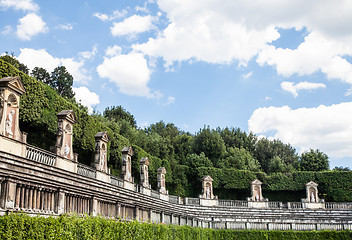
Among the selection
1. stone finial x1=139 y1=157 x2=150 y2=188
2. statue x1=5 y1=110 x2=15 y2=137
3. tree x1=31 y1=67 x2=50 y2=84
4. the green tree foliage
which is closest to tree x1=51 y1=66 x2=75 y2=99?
tree x1=31 y1=67 x2=50 y2=84

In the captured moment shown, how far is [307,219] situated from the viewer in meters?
40.1

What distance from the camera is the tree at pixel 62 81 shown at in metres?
51.2

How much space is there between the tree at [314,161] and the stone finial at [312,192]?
1037cm

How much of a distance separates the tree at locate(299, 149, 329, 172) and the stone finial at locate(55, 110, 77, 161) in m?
43.7

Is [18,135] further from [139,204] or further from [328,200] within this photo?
[328,200]

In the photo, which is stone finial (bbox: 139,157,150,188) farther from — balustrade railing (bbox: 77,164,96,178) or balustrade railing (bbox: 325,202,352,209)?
balustrade railing (bbox: 325,202,352,209)

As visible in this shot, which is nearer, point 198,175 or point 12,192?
point 12,192

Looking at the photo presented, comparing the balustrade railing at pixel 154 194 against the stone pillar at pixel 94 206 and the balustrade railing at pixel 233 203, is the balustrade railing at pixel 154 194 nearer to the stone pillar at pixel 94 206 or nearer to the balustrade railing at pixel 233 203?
the balustrade railing at pixel 233 203

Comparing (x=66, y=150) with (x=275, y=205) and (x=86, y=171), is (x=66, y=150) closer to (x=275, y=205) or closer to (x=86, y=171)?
(x=86, y=171)

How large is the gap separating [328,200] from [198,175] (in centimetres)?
1707

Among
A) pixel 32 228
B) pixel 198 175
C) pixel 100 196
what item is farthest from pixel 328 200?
pixel 32 228

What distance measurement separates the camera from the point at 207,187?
41.8 meters

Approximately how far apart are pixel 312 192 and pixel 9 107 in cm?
3852

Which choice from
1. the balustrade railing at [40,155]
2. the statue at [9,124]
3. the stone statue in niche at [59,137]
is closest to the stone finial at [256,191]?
the stone statue in niche at [59,137]
